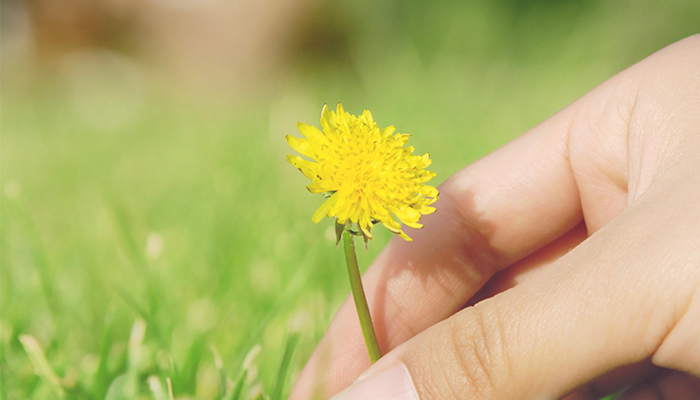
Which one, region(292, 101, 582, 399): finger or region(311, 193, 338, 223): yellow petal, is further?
region(292, 101, 582, 399): finger

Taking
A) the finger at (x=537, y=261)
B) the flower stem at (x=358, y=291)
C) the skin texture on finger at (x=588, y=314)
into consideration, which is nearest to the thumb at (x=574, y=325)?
the skin texture on finger at (x=588, y=314)

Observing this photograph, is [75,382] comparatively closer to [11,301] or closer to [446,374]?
[11,301]

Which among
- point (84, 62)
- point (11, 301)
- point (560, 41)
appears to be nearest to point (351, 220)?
point (11, 301)

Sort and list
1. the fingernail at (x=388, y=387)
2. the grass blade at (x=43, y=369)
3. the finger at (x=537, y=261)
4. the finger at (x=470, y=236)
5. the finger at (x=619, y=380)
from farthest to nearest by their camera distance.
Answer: the finger at (x=537, y=261), the finger at (x=470, y=236), the finger at (x=619, y=380), the grass blade at (x=43, y=369), the fingernail at (x=388, y=387)

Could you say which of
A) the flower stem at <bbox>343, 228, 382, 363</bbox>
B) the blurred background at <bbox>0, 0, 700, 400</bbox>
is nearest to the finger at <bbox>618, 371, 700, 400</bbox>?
the flower stem at <bbox>343, 228, 382, 363</bbox>

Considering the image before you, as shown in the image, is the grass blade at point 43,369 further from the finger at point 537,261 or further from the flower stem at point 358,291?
the finger at point 537,261

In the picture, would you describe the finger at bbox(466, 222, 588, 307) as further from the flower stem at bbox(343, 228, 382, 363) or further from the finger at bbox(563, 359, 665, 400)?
the flower stem at bbox(343, 228, 382, 363)

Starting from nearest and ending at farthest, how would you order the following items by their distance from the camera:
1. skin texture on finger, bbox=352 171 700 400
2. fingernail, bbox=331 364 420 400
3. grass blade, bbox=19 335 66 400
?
1. skin texture on finger, bbox=352 171 700 400
2. fingernail, bbox=331 364 420 400
3. grass blade, bbox=19 335 66 400

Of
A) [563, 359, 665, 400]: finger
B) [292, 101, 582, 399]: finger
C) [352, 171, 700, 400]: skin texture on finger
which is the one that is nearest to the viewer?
[352, 171, 700, 400]: skin texture on finger
